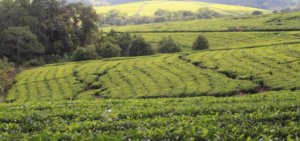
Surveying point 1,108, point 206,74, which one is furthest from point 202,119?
point 206,74

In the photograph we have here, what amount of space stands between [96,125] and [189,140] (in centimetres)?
542

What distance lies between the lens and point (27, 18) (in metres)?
92.8

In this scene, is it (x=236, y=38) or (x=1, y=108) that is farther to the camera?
(x=236, y=38)

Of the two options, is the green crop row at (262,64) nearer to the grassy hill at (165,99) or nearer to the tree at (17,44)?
the grassy hill at (165,99)

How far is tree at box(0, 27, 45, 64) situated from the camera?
83188 mm

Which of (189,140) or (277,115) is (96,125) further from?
(277,115)

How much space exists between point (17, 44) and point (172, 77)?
163 ft

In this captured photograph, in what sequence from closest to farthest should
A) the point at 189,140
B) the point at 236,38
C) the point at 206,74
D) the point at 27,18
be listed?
the point at 189,140
the point at 206,74
the point at 27,18
the point at 236,38

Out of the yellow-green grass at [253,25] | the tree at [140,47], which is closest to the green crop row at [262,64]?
the tree at [140,47]

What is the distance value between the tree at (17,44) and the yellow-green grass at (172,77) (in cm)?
2194

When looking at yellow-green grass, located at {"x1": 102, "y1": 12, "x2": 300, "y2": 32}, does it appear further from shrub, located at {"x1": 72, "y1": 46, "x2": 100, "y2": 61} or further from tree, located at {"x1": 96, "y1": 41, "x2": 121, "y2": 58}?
shrub, located at {"x1": 72, "y1": 46, "x2": 100, "y2": 61}

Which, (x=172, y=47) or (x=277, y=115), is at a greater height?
(x=277, y=115)

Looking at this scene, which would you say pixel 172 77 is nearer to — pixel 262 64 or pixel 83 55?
pixel 262 64

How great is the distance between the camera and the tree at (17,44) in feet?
273
